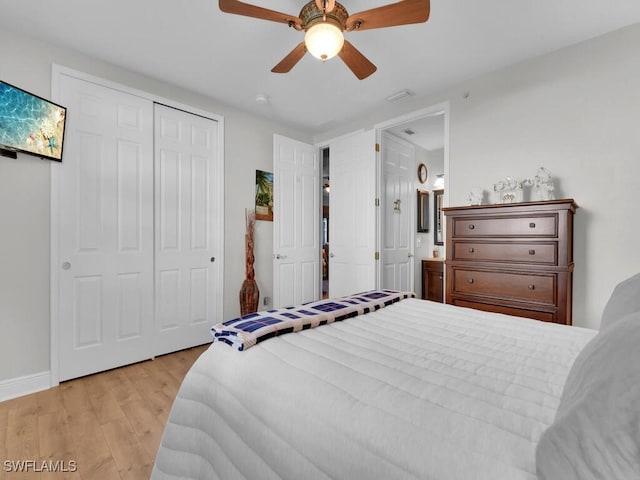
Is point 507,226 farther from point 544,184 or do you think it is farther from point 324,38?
point 324,38

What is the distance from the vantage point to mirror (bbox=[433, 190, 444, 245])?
4.81 metres

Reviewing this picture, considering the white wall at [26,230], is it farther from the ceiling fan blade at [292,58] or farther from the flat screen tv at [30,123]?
the ceiling fan blade at [292,58]

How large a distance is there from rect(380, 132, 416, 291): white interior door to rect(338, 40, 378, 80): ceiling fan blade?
1.65 metres

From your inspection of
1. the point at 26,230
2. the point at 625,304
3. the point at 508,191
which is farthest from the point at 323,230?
the point at 625,304

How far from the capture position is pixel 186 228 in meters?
3.13

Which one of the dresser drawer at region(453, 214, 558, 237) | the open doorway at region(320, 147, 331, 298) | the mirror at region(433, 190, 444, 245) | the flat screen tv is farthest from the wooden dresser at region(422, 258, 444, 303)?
the flat screen tv

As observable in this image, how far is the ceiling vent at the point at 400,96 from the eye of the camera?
10.2 ft

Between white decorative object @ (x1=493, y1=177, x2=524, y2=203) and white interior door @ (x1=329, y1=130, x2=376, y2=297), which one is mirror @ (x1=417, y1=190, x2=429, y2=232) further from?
white decorative object @ (x1=493, y1=177, x2=524, y2=203)

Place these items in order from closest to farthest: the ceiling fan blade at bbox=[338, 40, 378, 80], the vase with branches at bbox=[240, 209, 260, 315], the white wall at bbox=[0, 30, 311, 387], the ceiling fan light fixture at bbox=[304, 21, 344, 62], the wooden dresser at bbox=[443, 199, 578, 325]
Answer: the ceiling fan light fixture at bbox=[304, 21, 344, 62] → the ceiling fan blade at bbox=[338, 40, 378, 80] → the wooden dresser at bbox=[443, 199, 578, 325] → the white wall at bbox=[0, 30, 311, 387] → the vase with branches at bbox=[240, 209, 260, 315]

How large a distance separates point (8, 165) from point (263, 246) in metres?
2.33

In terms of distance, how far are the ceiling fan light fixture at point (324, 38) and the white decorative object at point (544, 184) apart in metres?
1.85

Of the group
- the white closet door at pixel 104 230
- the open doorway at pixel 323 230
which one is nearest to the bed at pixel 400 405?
the white closet door at pixel 104 230

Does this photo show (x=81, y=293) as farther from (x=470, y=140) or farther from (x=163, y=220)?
(x=470, y=140)

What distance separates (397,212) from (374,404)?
3.47 metres
